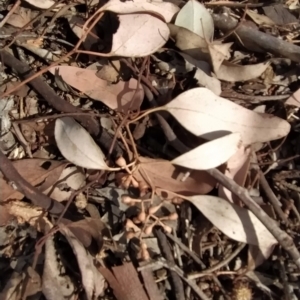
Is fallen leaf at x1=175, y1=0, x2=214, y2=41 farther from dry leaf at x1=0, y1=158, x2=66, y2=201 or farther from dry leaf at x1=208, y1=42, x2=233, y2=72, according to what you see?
dry leaf at x1=0, y1=158, x2=66, y2=201

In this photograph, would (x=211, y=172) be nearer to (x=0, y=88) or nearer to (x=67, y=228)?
(x=67, y=228)

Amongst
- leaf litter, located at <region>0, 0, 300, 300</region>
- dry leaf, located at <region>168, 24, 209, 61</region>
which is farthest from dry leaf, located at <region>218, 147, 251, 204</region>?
dry leaf, located at <region>168, 24, 209, 61</region>

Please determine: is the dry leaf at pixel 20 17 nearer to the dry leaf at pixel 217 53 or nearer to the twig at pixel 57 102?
the twig at pixel 57 102

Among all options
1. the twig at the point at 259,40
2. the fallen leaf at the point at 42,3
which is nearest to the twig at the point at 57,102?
the fallen leaf at the point at 42,3

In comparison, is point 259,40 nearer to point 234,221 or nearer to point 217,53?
point 217,53

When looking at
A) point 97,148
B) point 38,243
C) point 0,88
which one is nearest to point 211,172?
point 97,148

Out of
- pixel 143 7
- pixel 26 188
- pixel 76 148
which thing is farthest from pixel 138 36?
pixel 26 188
